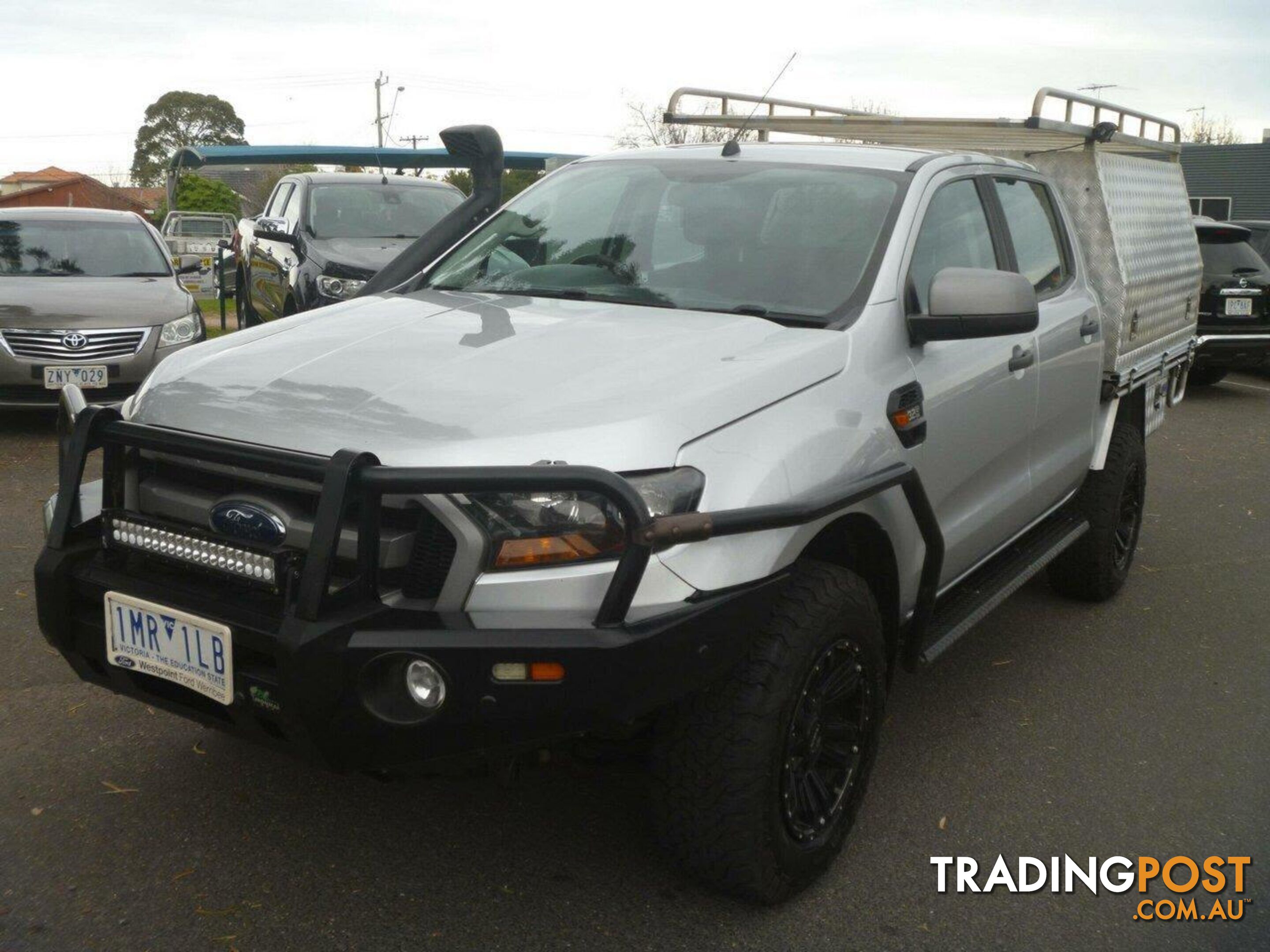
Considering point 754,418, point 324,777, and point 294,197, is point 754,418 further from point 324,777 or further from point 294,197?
point 294,197

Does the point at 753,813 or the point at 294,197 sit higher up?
the point at 294,197

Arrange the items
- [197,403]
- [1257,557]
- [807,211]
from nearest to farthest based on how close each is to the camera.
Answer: [197,403], [807,211], [1257,557]

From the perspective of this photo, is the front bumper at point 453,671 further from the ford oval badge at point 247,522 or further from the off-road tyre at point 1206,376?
the off-road tyre at point 1206,376

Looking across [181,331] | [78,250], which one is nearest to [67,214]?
[78,250]

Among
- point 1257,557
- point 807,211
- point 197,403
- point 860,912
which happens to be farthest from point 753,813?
point 1257,557

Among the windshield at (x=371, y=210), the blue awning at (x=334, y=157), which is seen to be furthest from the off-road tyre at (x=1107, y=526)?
the blue awning at (x=334, y=157)

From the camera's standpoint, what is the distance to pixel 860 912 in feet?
9.91

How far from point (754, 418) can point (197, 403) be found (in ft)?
4.30

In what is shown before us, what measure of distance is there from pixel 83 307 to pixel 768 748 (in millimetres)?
7040

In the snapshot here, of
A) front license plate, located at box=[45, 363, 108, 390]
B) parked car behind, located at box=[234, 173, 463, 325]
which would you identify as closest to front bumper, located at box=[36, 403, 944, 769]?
front license plate, located at box=[45, 363, 108, 390]

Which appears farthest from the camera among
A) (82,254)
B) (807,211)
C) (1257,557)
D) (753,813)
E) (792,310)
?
(82,254)

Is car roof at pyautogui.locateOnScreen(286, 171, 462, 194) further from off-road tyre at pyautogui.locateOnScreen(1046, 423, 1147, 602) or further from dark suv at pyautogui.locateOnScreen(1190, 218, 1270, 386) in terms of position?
off-road tyre at pyautogui.locateOnScreen(1046, 423, 1147, 602)

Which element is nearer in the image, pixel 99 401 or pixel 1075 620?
pixel 1075 620

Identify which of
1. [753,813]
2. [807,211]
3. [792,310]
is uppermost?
[807,211]
